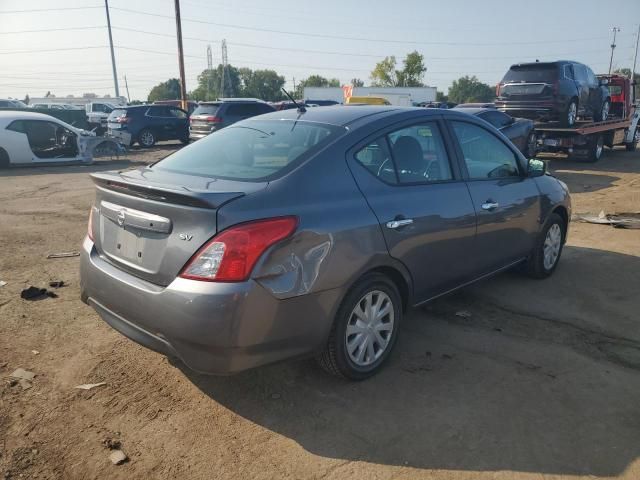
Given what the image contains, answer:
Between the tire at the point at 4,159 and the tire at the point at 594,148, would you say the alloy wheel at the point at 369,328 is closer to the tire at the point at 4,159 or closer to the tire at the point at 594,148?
the tire at the point at 594,148

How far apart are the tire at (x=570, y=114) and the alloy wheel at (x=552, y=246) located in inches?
398

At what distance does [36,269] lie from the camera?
5.47 m

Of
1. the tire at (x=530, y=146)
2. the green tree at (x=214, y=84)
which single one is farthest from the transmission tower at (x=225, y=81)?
the tire at (x=530, y=146)

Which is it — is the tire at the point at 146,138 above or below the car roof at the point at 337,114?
below

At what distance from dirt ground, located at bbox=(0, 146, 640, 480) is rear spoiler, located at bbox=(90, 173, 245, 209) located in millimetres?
1227

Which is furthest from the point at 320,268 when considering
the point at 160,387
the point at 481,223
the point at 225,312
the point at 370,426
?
the point at 481,223

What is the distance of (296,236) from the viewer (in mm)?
2783

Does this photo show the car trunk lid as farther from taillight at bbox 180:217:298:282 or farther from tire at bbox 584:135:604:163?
tire at bbox 584:135:604:163

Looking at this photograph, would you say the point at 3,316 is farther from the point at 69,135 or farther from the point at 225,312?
the point at 69,135

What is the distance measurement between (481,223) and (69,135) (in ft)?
45.4

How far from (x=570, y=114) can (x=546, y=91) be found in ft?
3.15

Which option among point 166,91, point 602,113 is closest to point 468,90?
point 166,91

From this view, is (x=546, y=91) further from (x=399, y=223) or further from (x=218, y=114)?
(x=399, y=223)

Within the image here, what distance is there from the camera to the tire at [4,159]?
13844 millimetres
